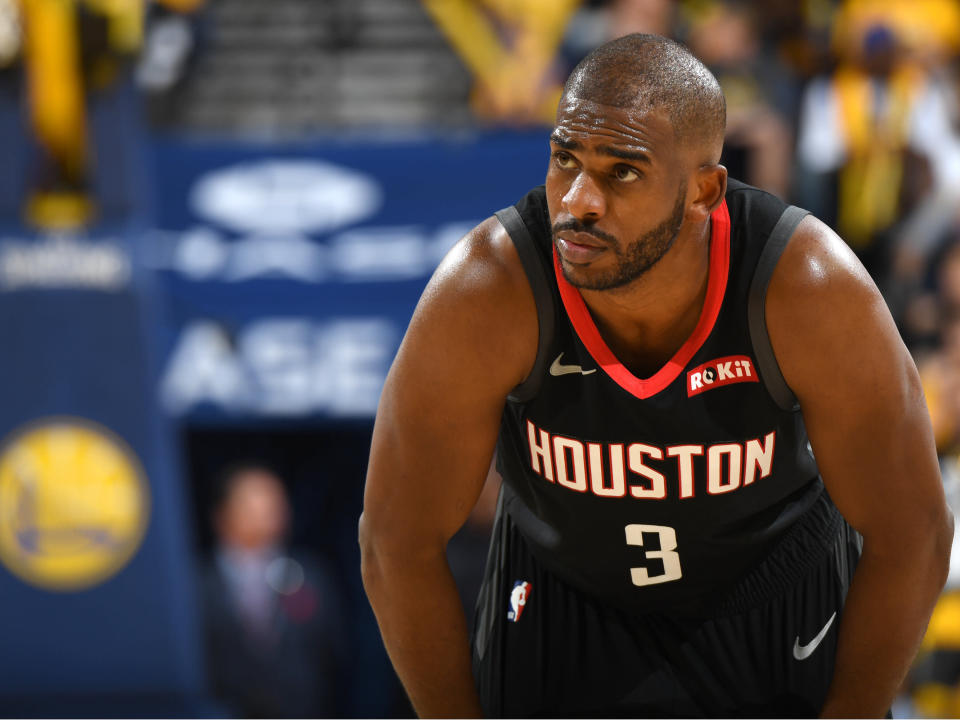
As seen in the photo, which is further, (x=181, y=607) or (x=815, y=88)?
(x=815, y=88)

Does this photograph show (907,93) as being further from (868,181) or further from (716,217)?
(716,217)

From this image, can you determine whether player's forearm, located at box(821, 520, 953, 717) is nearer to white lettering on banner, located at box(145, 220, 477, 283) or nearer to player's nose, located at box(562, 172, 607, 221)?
player's nose, located at box(562, 172, 607, 221)

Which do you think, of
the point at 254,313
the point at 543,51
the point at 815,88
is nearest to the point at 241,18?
the point at 543,51

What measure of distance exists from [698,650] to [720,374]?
0.50 metres

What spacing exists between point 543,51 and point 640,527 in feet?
12.0

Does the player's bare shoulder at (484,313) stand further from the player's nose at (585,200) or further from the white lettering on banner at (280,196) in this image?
the white lettering on banner at (280,196)

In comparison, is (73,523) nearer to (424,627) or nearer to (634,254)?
(424,627)

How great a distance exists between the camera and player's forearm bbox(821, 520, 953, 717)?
1.90m

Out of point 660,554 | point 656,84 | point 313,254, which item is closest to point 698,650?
point 660,554

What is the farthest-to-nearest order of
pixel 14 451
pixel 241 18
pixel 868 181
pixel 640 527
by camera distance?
pixel 241 18
pixel 868 181
pixel 14 451
pixel 640 527

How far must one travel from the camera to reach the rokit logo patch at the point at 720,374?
6.05 feet

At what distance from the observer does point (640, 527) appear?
1.97m

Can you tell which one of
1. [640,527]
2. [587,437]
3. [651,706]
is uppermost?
[587,437]

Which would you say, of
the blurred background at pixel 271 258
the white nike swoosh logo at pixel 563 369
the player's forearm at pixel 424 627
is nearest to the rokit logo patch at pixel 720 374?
the white nike swoosh logo at pixel 563 369
